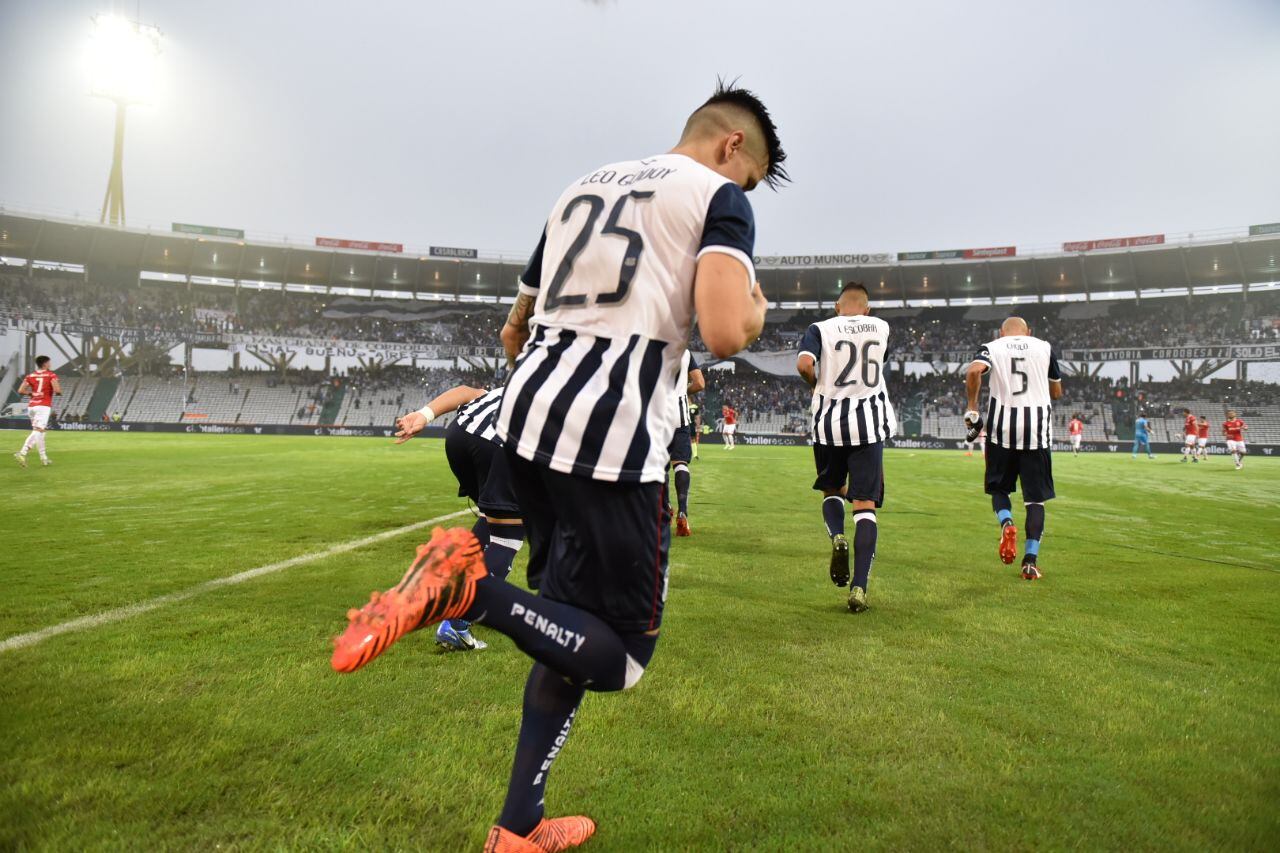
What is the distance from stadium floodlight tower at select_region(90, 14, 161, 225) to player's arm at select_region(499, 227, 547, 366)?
49.0m

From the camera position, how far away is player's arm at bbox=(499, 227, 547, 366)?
210 cm

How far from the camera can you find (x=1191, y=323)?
41875mm

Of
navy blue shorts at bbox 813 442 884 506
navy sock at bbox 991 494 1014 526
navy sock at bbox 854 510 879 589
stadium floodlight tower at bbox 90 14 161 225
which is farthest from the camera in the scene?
stadium floodlight tower at bbox 90 14 161 225

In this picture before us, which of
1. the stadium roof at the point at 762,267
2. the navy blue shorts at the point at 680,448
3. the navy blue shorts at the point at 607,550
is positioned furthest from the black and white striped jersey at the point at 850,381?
the stadium roof at the point at 762,267

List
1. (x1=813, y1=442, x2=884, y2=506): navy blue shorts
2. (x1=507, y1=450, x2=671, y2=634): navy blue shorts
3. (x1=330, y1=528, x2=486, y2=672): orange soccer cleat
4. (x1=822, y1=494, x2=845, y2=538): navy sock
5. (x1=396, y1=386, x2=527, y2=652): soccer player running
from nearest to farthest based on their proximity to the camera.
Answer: (x1=330, y1=528, x2=486, y2=672): orange soccer cleat
(x1=507, y1=450, x2=671, y2=634): navy blue shorts
(x1=396, y1=386, x2=527, y2=652): soccer player running
(x1=813, y1=442, x2=884, y2=506): navy blue shorts
(x1=822, y1=494, x2=845, y2=538): navy sock

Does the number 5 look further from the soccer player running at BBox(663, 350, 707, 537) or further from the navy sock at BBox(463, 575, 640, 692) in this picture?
the navy sock at BBox(463, 575, 640, 692)

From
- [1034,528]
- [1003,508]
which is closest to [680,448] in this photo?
[1003,508]

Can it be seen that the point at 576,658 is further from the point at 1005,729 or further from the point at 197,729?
the point at 1005,729

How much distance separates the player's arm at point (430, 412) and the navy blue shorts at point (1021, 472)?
4.65 m

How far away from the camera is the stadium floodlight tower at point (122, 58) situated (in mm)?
38438

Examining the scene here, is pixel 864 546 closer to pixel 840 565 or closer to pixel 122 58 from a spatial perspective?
pixel 840 565

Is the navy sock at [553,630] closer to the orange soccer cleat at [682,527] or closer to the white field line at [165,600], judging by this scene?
the white field line at [165,600]

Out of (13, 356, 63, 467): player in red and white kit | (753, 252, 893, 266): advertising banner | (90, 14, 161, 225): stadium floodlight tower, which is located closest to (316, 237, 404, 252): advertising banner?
(90, 14, 161, 225): stadium floodlight tower

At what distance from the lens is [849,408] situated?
189 inches
